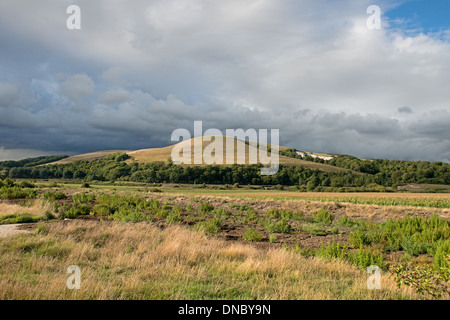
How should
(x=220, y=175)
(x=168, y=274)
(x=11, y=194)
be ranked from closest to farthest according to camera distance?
(x=168, y=274) < (x=11, y=194) < (x=220, y=175)

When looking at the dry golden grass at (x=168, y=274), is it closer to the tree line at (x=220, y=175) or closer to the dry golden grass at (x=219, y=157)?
the tree line at (x=220, y=175)

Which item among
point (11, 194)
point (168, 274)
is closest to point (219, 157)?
point (11, 194)

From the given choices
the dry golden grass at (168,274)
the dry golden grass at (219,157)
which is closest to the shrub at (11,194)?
the dry golden grass at (168,274)

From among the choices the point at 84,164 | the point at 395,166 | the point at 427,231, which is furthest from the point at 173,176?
the point at 395,166

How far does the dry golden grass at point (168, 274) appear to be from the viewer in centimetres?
529

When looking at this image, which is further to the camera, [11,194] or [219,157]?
[219,157]

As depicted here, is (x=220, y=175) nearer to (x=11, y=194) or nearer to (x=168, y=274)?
(x=11, y=194)

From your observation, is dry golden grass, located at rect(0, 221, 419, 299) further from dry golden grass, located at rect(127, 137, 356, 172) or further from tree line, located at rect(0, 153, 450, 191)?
dry golden grass, located at rect(127, 137, 356, 172)

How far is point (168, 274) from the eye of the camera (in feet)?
21.3

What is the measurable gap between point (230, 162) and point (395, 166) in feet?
319

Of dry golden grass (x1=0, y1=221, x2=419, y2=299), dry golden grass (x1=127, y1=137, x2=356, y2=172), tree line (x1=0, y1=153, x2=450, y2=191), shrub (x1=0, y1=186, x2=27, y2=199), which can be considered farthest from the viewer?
dry golden grass (x1=127, y1=137, x2=356, y2=172)

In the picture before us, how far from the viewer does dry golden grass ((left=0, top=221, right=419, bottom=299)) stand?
17.4ft

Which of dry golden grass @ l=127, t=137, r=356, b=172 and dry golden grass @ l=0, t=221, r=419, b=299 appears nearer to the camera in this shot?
dry golden grass @ l=0, t=221, r=419, b=299

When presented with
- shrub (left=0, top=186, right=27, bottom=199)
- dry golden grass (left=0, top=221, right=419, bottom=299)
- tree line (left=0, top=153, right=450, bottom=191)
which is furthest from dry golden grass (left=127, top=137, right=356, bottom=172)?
dry golden grass (left=0, top=221, right=419, bottom=299)
